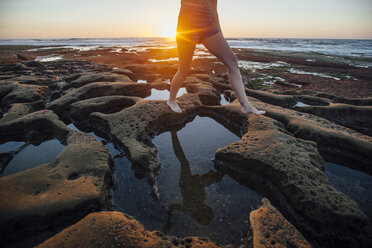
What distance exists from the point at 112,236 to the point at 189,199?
2.84ft

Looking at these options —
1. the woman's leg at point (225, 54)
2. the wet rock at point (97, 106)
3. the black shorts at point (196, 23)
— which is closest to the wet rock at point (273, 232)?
the woman's leg at point (225, 54)

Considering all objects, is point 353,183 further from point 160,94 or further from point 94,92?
point 94,92

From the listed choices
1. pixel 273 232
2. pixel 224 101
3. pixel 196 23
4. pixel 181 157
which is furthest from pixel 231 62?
pixel 224 101

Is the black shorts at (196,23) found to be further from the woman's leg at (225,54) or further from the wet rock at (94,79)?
the wet rock at (94,79)

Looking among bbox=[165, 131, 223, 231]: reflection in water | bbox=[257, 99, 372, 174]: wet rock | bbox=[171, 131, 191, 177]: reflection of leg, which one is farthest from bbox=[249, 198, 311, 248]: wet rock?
bbox=[257, 99, 372, 174]: wet rock

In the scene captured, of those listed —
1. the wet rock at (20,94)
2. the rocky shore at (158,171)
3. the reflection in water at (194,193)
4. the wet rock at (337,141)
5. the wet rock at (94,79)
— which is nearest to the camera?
the rocky shore at (158,171)

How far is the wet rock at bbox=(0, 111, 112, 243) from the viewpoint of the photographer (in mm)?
1508

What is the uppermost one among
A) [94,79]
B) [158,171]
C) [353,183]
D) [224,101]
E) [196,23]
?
[196,23]

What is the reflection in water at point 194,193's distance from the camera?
1815mm

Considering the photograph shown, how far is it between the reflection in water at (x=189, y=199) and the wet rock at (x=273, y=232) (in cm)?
22

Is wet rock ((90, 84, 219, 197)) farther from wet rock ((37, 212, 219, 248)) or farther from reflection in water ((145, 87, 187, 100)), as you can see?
reflection in water ((145, 87, 187, 100))

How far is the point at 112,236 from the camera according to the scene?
1.33m

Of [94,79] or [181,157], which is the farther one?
[94,79]

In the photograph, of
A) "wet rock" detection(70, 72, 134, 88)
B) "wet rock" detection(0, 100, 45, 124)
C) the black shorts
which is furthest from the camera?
"wet rock" detection(70, 72, 134, 88)
